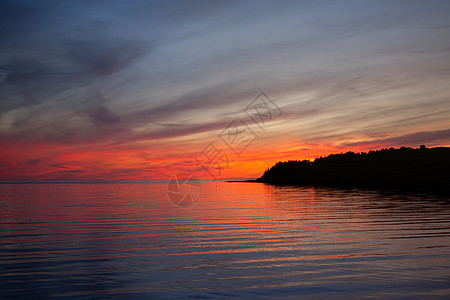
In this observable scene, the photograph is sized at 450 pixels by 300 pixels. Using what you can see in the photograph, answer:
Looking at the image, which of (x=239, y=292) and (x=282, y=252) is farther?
(x=282, y=252)

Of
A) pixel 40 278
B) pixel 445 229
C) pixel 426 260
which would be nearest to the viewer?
pixel 40 278

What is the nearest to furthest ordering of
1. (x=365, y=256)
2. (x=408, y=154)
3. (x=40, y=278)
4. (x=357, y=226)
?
(x=40, y=278) < (x=365, y=256) < (x=357, y=226) < (x=408, y=154)

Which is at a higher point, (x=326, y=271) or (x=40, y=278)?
(x=40, y=278)

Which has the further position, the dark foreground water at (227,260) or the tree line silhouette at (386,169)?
the tree line silhouette at (386,169)

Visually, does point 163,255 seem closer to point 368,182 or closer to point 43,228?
point 43,228

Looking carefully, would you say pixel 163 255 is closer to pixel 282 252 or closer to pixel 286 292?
pixel 282 252

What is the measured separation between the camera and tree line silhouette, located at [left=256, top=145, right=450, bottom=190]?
11925 cm

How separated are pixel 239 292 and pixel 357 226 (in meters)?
16.3

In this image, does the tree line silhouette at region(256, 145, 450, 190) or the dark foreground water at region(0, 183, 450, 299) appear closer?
the dark foreground water at region(0, 183, 450, 299)

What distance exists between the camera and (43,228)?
24062 millimetres

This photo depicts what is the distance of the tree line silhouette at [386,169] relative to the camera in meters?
119

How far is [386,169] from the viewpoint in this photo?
14938cm

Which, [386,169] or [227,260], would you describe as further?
[386,169]

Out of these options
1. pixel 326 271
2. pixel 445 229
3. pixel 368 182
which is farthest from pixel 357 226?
pixel 368 182
